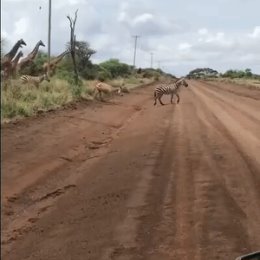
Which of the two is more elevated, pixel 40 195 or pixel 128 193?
pixel 128 193

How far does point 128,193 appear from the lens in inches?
476

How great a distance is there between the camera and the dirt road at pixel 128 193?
356 inches

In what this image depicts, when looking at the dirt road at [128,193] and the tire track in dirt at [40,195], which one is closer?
the dirt road at [128,193]

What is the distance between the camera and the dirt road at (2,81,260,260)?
9047mm

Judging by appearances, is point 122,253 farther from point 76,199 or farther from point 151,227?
point 76,199

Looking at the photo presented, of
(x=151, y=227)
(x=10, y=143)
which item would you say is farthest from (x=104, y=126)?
(x=151, y=227)

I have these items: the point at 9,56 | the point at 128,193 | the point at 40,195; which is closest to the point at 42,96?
the point at 40,195

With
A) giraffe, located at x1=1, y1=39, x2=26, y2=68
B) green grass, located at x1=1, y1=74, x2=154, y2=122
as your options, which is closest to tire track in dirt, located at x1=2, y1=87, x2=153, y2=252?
green grass, located at x1=1, y1=74, x2=154, y2=122

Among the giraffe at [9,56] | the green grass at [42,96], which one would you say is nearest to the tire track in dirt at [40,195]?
the green grass at [42,96]

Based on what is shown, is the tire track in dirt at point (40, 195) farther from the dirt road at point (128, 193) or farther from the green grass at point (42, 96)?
the green grass at point (42, 96)

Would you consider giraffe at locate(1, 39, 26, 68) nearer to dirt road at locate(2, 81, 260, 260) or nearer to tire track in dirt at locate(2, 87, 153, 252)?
dirt road at locate(2, 81, 260, 260)

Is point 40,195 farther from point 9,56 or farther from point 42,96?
point 42,96

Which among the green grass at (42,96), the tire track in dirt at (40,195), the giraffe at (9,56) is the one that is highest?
the giraffe at (9,56)

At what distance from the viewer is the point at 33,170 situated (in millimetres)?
13867
